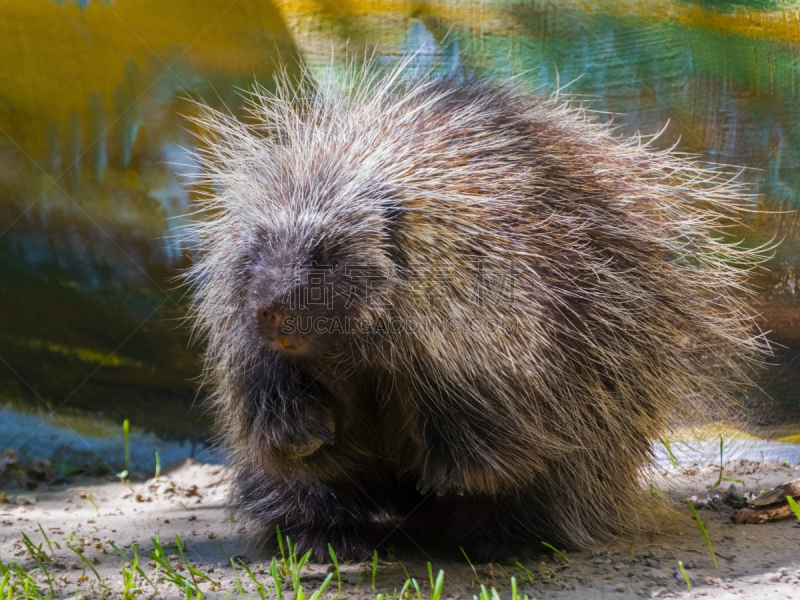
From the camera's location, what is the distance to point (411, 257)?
231 cm

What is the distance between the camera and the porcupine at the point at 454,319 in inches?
90.0

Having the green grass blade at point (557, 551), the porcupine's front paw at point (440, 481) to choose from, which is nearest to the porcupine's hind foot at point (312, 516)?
the porcupine's front paw at point (440, 481)

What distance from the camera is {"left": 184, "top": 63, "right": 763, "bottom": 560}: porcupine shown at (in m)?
2.29

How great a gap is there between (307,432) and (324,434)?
6cm

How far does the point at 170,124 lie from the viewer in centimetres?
403

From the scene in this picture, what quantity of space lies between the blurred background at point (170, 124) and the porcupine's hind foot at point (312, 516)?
133cm

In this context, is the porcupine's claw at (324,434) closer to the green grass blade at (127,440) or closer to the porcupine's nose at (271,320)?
the porcupine's nose at (271,320)

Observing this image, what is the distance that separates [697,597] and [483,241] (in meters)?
1.19

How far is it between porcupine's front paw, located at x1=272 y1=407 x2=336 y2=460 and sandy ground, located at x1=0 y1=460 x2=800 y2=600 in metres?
0.43

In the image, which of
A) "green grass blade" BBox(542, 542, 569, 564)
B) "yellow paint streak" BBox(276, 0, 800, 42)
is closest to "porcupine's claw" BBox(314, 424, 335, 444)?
"green grass blade" BBox(542, 542, 569, 564)

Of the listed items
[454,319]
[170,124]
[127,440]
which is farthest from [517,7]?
[127,440]

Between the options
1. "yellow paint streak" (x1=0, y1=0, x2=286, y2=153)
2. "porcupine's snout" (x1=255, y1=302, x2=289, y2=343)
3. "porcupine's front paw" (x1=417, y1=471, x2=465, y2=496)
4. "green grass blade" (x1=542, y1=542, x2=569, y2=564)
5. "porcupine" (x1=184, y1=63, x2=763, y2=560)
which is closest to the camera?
"porcupine's snout" (x1=255, y1=302, x2=289, y2=343)

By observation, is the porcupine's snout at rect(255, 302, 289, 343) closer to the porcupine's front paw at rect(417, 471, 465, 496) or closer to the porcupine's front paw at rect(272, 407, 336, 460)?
the porcupine's front paw at rect(272, 407, 336, 460)

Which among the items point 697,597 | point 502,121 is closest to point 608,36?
point 502,121
